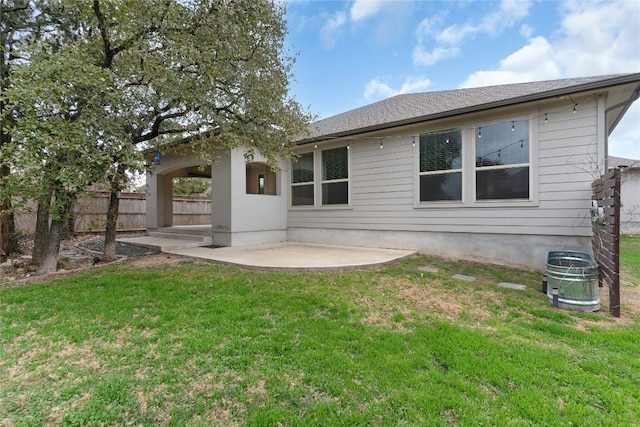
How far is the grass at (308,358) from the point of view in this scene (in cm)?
198

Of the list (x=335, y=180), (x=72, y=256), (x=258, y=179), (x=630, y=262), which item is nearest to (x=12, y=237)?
(x=72, y=256)

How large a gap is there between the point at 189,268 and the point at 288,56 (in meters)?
5.00

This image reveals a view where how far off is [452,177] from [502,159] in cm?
106

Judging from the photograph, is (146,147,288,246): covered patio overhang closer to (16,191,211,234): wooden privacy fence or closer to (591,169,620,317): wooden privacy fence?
(16,191,211,234): wooden privacy fence

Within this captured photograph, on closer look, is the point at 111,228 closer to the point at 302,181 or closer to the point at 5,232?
the point at 5,232

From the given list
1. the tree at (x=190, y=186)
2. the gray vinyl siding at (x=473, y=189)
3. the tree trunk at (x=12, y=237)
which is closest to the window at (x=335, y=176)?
the gray vinyl siding at (x=473, y=189)

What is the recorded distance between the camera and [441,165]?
23.2ft

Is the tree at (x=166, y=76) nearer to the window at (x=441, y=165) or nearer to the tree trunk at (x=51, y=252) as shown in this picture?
the tree trunk at (x=51, y=252)

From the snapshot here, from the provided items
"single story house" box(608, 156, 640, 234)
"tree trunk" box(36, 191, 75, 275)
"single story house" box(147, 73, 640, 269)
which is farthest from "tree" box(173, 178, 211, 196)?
"single story house" box(608, 156, 640, 234)

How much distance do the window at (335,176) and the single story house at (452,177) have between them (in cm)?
3

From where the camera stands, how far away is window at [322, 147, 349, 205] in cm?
863

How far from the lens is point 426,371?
95.7 inches

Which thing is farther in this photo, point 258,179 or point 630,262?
point 258,179

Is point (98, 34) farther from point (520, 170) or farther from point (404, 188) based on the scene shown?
point (520, 170)
